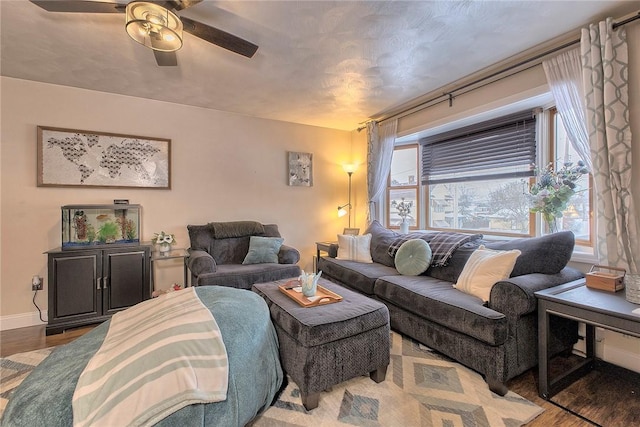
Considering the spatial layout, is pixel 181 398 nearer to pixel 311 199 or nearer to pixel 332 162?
pixel 311 199

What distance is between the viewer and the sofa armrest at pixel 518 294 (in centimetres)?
174

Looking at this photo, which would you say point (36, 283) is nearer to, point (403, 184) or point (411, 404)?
point (411, 404)

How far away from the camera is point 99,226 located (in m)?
3.09

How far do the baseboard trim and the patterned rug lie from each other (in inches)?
39.6

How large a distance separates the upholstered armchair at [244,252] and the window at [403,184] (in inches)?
66.9

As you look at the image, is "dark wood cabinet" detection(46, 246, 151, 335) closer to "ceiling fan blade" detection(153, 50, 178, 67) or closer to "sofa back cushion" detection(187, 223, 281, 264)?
"sofa back cushion" detection(187, 223, 281, 264)

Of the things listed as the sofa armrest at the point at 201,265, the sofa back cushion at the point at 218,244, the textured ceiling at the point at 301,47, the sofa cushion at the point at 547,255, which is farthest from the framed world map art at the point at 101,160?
the sofa cushion at the point at 547,255

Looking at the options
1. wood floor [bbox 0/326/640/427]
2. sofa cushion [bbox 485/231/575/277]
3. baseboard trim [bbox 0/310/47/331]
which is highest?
sofa cushion [bbox 485/231/575/277]

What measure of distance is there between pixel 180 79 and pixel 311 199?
7.57ft

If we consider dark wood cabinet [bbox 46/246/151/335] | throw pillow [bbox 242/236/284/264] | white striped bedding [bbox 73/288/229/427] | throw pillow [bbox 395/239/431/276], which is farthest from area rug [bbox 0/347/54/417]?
throw pillow [bbox 395/239/431/276]

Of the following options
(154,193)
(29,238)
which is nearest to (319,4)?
(154,193)

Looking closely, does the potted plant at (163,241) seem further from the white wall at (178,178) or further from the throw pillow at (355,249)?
the throw pillow at (355,249)

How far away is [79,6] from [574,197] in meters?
3.80

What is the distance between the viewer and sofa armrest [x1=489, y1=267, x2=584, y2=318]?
174cm
